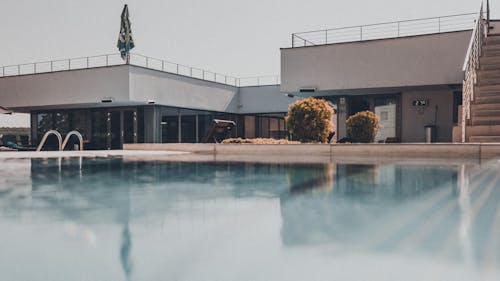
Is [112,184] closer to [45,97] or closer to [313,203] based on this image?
[313,203]

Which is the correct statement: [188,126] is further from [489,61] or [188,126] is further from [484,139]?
[484,139]

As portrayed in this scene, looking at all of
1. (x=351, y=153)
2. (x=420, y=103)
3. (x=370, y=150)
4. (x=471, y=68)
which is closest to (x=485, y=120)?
(x=471, y=68)

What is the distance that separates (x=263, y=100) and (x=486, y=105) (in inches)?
696

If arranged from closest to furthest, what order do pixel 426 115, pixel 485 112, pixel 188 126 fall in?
pixel 485 112
pixel 426 115
pixel 188 126

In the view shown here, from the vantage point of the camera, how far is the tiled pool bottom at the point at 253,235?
4.58 feet

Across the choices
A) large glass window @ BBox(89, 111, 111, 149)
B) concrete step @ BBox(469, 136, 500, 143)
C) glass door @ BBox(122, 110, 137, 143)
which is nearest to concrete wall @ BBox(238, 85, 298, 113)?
glass door @ BBox(122, 110, 137, 143)

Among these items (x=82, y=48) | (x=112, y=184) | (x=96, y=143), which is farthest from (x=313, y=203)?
(x=96, y=143)

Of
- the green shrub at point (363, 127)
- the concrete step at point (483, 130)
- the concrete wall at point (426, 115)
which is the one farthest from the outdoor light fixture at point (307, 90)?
the concrete step at point (483, 130)

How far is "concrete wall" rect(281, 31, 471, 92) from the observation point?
16.7 m

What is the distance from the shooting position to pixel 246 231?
6.56 ft

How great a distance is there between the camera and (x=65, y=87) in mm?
22812

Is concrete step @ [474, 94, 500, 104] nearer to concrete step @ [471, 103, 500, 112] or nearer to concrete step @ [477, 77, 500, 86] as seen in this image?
concrete step @ [471, 103, 500, 112]

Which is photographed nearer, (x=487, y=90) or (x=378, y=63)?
(x=487, y=90)

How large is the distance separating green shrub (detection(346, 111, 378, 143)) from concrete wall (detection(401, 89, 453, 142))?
4.84m
